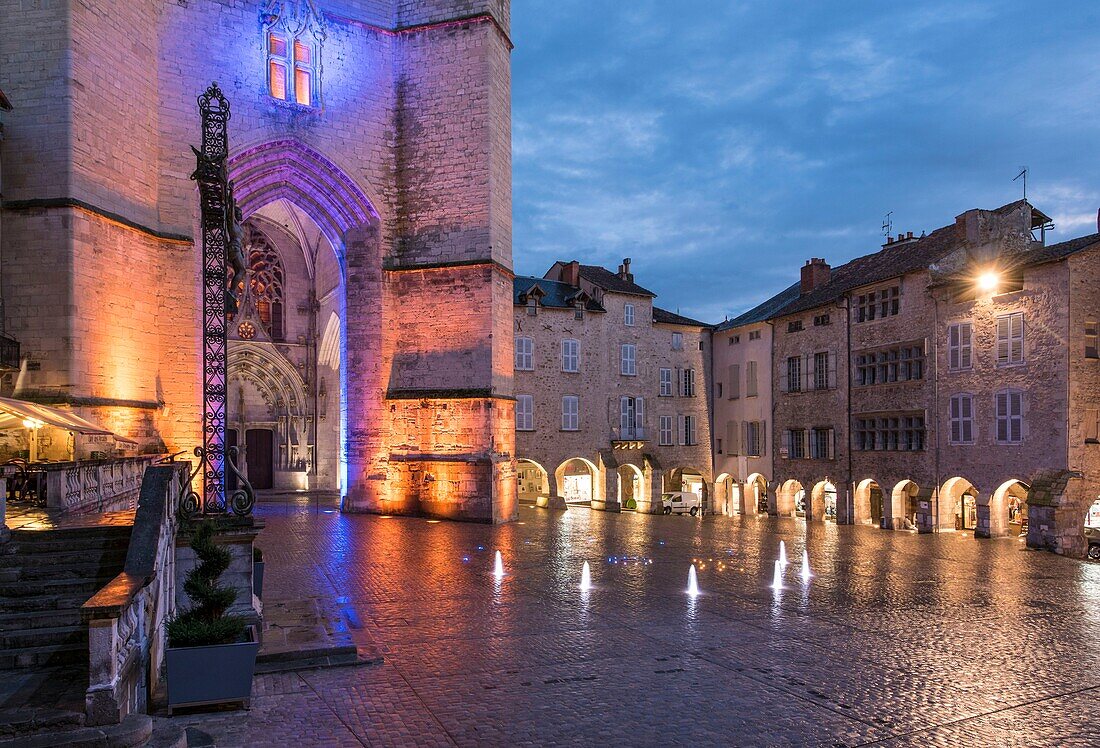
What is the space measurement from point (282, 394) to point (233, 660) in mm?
27075

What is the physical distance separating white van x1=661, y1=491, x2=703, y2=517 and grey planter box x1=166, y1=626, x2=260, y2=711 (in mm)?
30084

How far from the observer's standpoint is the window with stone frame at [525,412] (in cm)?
3356

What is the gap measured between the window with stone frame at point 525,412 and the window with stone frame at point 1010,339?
1729 cm

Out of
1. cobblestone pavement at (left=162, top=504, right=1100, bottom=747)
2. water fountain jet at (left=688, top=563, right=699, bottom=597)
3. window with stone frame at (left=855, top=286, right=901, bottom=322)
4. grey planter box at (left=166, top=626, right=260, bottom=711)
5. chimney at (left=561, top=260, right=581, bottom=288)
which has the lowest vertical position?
water fountain jet at (left=688, top=563, right=699, bottom=597)

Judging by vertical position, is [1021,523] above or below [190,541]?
below

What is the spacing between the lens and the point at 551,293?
35.6 metres

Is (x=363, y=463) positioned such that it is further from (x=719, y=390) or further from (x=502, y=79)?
(x=719, y=390)

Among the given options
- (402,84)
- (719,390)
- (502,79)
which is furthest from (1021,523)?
(402,84)

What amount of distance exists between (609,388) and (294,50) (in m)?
18.8

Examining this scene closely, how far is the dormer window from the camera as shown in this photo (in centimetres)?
2261

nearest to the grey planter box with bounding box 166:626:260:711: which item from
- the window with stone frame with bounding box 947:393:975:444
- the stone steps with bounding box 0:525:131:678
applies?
the stone steps with bounding box 0:525:131:678

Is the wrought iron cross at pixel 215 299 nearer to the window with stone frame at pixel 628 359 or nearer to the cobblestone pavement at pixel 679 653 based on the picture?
the cobblestone pavement at pixel 679 653

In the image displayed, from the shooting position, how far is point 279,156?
23078mm

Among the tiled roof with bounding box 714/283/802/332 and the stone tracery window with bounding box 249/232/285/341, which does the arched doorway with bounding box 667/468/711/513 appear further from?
the stone tracery window with bounding box 249/232/285/341
